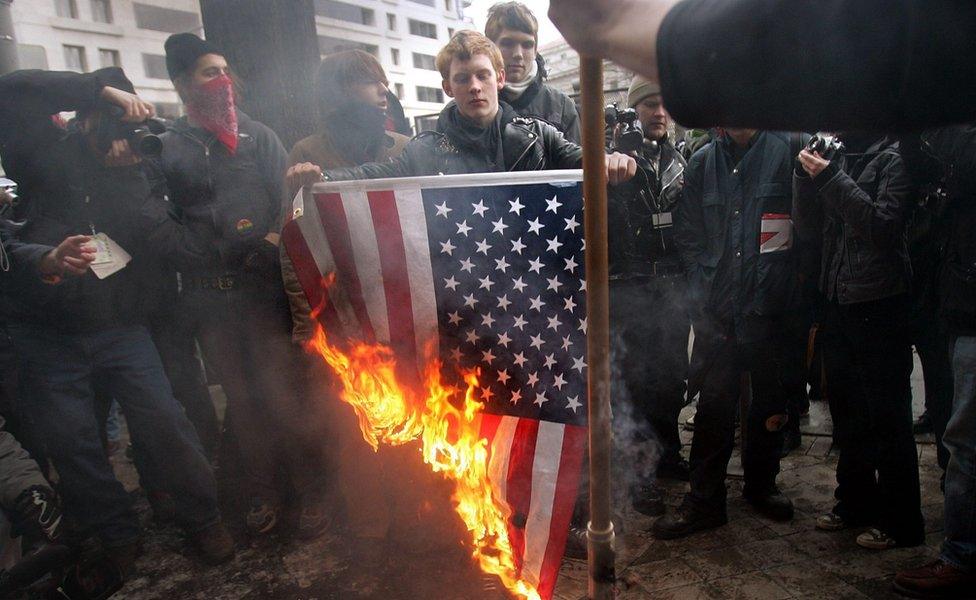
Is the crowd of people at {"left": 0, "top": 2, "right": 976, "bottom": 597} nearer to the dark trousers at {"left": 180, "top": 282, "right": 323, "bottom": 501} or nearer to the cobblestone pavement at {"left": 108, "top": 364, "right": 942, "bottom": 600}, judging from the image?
the dark trousers at {"left": 180, "top": 282, "right": 323, "bottom": 501}

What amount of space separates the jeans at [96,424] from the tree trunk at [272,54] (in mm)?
2238

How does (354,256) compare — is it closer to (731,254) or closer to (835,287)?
(731,254)

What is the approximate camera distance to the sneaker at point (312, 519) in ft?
13.0

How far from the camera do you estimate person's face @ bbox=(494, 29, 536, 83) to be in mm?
4578

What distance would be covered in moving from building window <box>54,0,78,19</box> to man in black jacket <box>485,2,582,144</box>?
3265cm

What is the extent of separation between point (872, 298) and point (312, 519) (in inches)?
146

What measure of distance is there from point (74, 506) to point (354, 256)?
259 centimetres

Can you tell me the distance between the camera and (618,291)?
4242 millimetres

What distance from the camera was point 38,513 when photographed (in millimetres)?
3377

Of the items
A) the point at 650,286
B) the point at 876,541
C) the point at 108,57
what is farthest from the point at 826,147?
the point at 108,57

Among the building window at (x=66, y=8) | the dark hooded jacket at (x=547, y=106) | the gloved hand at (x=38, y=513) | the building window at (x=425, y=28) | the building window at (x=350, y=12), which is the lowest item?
the gloved hand at (x=38, y=513)

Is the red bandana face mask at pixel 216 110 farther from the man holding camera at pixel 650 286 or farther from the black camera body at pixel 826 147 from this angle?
the black camera body at pixel 826 147

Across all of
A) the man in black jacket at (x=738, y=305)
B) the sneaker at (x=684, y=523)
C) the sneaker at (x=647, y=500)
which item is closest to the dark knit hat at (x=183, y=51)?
the man in black jacket at (x=738, y=305)

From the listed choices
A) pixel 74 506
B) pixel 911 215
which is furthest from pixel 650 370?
pixel 74 506
